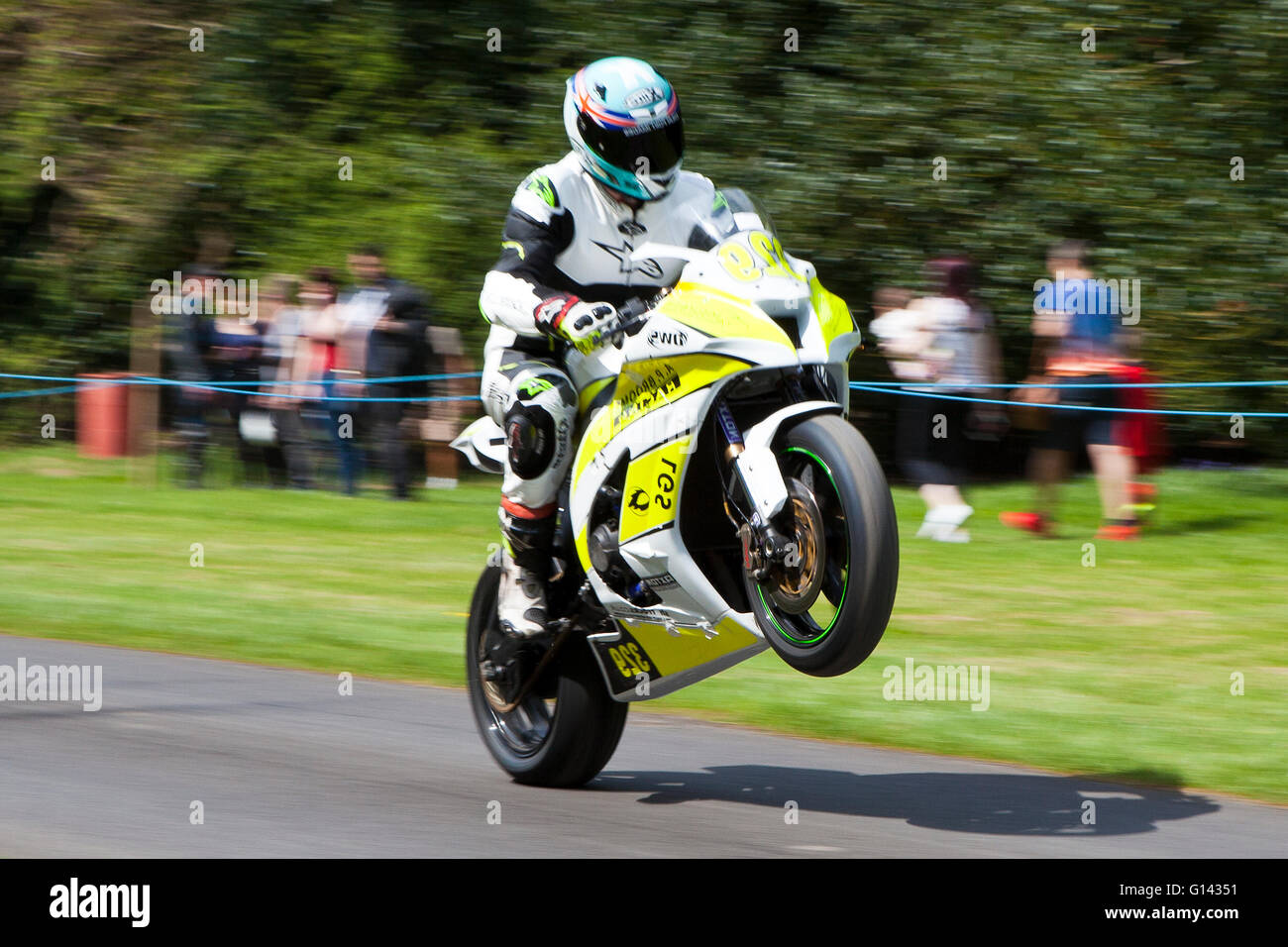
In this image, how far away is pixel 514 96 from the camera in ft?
60.2

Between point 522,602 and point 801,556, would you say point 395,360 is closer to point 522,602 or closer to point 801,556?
point 522,602

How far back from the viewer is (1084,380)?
38.6 feet

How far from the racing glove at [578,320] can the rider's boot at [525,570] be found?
2.43 feet

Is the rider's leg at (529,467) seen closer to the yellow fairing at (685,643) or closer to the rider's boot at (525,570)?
the rider's boot at (525,570)

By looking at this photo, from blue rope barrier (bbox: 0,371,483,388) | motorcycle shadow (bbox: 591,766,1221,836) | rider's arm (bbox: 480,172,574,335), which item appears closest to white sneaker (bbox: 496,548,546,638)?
motorcycle shadow (bbox: 591,766,1221,836)

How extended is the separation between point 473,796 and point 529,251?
69.7 inches

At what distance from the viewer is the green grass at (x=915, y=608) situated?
700 cm

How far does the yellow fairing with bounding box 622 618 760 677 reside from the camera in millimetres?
5223

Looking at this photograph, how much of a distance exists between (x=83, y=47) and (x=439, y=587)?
13581 mm

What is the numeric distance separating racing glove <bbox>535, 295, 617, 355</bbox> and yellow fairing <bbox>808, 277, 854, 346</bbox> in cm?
60

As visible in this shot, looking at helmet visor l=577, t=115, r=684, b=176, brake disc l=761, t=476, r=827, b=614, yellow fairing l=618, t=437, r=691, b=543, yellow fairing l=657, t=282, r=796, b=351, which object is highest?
helmet visor l=577, t=115, r=684, b=176

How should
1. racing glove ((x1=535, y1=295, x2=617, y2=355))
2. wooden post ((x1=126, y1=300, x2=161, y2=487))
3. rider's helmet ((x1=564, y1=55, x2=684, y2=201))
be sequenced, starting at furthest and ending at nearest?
wooden post ((x1=126, y1=300, x2=161, y2=487)), rider's helmet ((x1=564, y1=55, x2=684, y2=201)), racing glove ((x1=535, y1=295, x2=617, y2=355))

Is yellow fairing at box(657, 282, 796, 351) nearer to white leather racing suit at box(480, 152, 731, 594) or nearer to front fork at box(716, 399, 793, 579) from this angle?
front fork at box(716, 399, 793, 579)

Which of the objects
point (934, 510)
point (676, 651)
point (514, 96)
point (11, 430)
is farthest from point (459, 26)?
point (676, 651)
